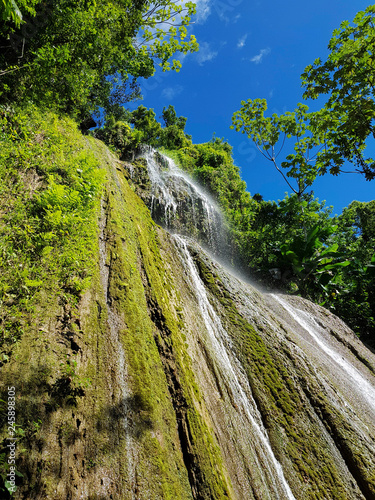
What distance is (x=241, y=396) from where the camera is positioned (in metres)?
4.73

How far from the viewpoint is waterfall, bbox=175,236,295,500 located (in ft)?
12.4

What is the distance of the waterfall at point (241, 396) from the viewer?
3793 mm

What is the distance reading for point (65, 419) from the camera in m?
2.25

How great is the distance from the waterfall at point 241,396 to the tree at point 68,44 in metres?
5.92

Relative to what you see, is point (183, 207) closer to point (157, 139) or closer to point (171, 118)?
point (157, 139)

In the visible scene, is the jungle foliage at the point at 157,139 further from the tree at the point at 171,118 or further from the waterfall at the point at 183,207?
the tree at the point at 171,118

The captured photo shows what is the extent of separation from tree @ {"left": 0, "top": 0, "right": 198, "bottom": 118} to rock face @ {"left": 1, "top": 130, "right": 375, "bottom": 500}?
278 cm

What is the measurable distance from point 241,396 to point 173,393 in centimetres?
191

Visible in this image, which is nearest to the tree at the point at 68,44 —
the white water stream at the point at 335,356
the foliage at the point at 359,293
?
the white water stream at the point at 335,356

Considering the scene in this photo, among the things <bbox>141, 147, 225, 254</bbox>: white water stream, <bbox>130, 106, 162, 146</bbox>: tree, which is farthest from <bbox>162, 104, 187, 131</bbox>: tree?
<bbox>141, 147, 225, 254</bbox>: white water stream

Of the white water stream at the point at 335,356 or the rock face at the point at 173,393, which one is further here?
the white water stream at the point at 335,356

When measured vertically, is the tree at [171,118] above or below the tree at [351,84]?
above

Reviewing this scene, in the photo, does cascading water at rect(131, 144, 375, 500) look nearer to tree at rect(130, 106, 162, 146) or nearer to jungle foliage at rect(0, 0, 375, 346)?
jungle foliage at rect(0, 0, 375, 346)

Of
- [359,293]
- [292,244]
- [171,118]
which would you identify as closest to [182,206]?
[292,244]
